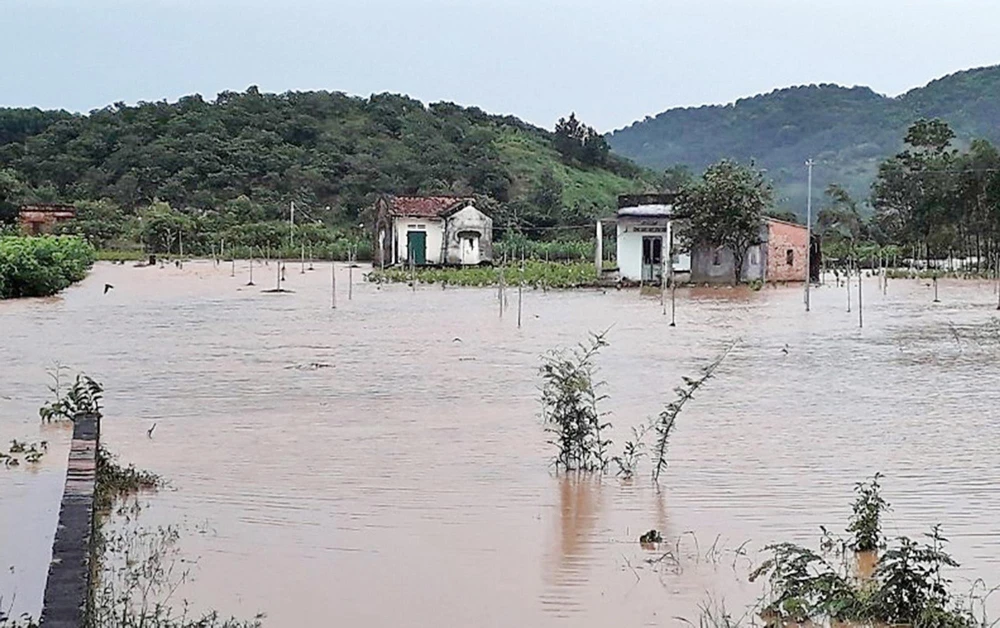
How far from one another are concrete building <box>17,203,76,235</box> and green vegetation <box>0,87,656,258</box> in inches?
31.8

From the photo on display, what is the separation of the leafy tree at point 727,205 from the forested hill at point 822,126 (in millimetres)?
53674

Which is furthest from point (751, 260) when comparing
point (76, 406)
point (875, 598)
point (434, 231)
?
point (875, 598)

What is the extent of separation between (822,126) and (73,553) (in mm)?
113696

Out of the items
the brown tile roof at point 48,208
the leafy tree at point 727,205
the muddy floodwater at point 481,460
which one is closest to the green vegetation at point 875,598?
the muddy floodwater at point 481,460

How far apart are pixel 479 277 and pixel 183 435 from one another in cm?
2736

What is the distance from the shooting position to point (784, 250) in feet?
126

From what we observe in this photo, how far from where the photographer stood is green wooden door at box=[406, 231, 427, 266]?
45531 millimetres

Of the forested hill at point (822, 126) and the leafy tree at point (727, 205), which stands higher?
the forested hill at point (822, 126)

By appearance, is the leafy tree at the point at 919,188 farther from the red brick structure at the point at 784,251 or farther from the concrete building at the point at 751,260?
the concrete building at the point at 751,260

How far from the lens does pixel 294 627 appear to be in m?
6.21

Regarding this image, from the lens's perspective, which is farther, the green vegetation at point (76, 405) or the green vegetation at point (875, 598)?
the green vegetation at point (76, 405)

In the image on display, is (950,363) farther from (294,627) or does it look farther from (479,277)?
(479,277)

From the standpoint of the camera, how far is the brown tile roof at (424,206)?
45.3 meters

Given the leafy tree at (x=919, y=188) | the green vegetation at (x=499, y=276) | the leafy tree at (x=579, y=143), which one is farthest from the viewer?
the leafy tree at (x=579, y=143)
